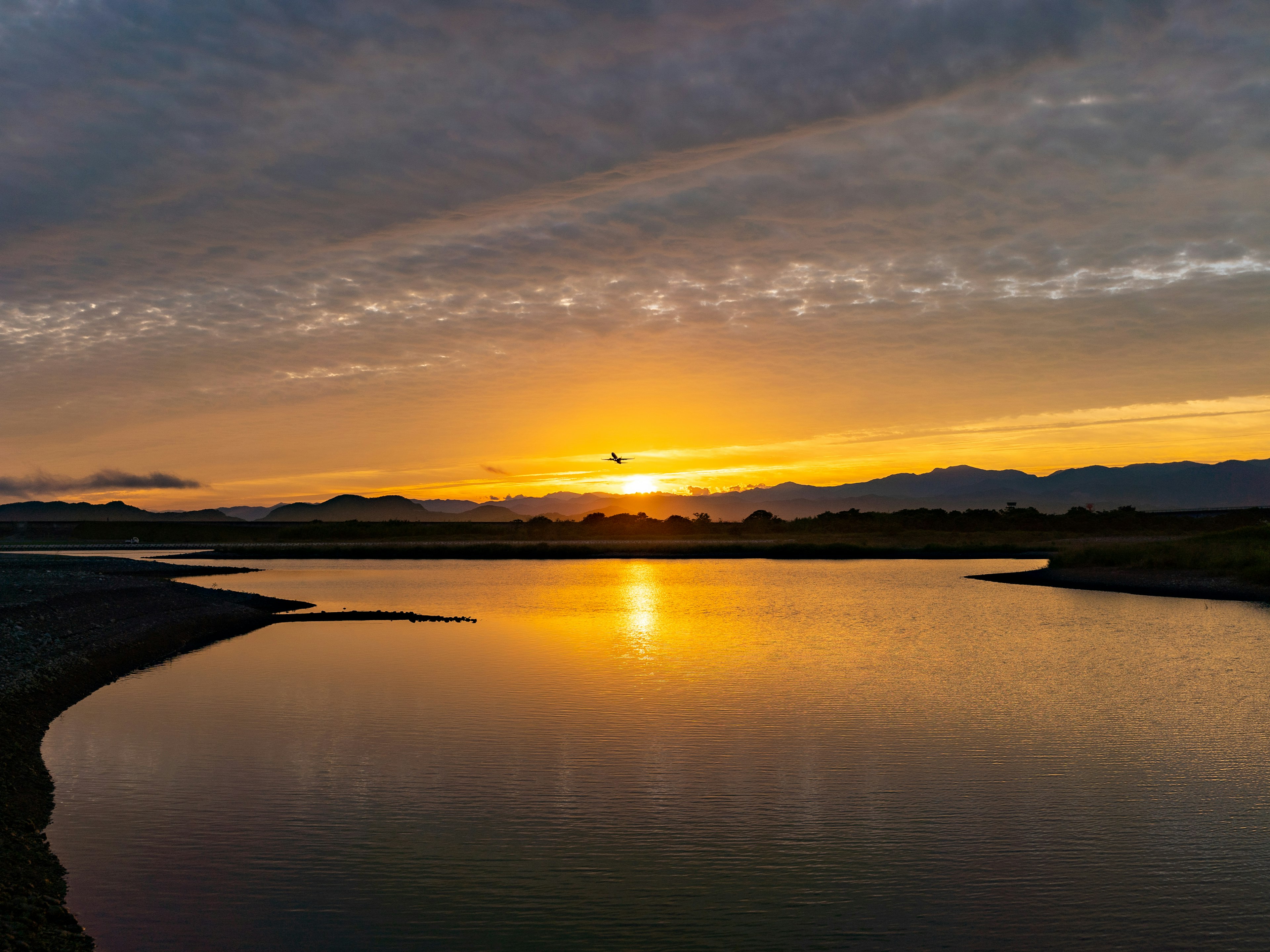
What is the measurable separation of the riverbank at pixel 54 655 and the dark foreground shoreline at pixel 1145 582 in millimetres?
50639

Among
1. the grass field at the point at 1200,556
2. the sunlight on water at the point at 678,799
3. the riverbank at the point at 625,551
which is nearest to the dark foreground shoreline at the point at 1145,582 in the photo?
the grass field at the point at 1200,556

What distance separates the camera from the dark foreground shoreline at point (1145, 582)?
5181 centimetres

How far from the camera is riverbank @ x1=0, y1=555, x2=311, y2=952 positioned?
10.6m

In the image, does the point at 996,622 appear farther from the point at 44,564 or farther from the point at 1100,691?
the point at 44,564

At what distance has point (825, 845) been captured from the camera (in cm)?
1319

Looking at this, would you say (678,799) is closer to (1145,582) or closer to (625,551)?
(1145,582)

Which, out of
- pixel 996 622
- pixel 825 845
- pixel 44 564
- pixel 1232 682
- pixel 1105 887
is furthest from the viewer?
pixel 44 564

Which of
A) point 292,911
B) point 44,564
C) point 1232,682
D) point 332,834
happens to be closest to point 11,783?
point 332,834

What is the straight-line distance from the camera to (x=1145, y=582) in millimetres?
59469

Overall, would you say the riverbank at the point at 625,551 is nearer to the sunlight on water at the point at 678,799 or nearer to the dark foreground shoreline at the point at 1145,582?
the dark foreground shoreline at the point at 1145,582

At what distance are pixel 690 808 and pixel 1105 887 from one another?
6.15m

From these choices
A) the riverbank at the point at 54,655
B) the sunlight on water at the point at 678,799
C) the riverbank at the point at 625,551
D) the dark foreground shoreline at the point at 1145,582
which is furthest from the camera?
the riverbank at the point at 625,551

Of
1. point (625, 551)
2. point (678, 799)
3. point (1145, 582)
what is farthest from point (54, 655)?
point (625, 551)

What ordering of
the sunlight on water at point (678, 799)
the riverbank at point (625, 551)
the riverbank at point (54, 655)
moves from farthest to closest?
the riverbank at point (625, 551), the sunlight on water at point (678, 799), the riverbank at point (54, 655)
